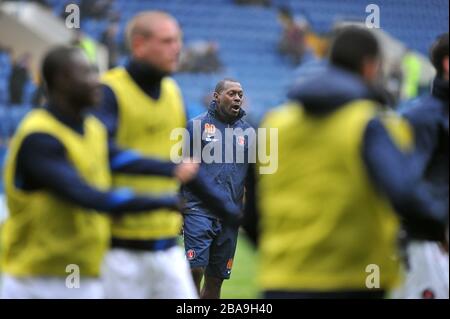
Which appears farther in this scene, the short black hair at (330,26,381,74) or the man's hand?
the man's hand

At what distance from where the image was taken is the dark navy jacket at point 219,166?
9133mm

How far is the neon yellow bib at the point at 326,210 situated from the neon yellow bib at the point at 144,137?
1.15 meters

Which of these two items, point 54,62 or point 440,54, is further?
point 440,54

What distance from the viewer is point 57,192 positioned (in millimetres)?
4750

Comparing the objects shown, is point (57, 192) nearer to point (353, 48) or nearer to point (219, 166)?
point (353, 48)

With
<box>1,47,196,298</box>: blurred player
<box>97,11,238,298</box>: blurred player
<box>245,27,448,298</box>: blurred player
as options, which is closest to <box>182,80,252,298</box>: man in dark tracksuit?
<box>97,11,238,298</box>: blurred player

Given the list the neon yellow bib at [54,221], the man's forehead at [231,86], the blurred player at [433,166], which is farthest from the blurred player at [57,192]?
the man's forehead at [231,86]

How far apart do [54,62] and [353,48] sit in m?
1.34

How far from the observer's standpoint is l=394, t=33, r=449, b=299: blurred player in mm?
6246

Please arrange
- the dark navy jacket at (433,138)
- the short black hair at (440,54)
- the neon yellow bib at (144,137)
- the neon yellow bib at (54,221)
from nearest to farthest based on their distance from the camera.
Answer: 1. the neon yellow bib at (54,221)
2. the neon yellow bib at (144,137)
3. the dark navy jacket at (433,138)
4. the short black hair at (440,54)

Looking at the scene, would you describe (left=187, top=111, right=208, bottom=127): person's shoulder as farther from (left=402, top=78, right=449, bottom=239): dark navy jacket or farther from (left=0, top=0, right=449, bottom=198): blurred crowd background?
(left=0, top=0, right=449, bottom=198): blurred crowd background

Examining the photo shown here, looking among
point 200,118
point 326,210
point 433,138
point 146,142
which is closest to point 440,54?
point 433,138

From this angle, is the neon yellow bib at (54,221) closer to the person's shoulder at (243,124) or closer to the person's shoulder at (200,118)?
the person's shoulder at (200,118)

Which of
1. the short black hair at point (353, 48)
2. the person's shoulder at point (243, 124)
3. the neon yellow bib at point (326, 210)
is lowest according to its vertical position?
the neon yellow bib at point (326, 210)
